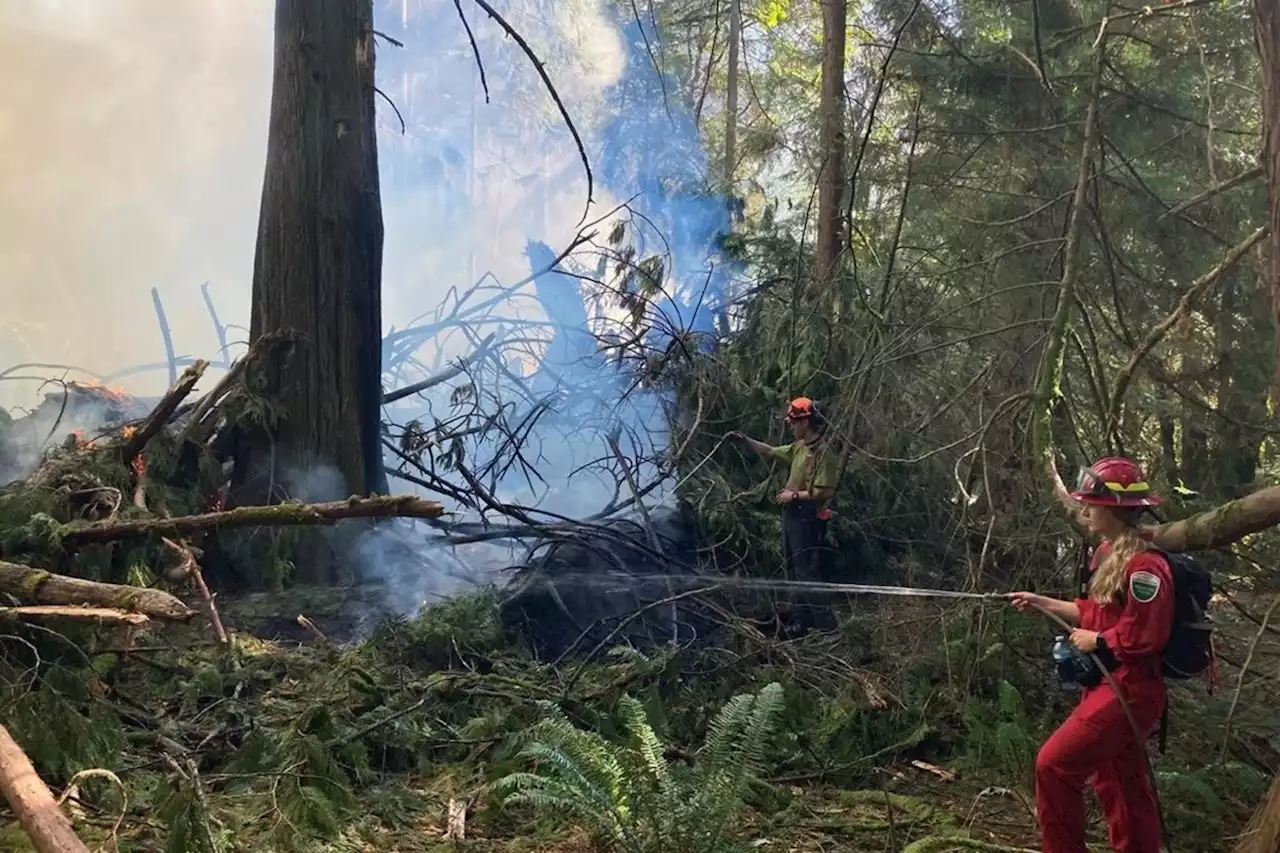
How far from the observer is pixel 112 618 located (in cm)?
312

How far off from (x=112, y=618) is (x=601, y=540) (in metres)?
4.25

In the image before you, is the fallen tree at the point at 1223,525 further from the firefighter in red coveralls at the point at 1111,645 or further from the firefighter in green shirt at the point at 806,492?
the firefighter in green shirt at the point at 806,492

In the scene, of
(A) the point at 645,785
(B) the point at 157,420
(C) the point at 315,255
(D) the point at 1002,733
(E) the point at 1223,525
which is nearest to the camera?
(E) the point at 1223,525

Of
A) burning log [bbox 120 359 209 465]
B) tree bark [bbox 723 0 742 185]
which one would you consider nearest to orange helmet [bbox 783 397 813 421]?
burning log [bbox 120 359 209 465]

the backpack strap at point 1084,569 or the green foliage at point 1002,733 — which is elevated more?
the backpack strap at point 1084,569

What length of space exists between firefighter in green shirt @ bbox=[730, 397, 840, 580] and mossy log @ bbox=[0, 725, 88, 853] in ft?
16.8

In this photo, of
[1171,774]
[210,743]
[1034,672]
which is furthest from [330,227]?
[1171,774]

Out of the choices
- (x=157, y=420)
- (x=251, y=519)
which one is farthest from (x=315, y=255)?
(x=251, y=519)

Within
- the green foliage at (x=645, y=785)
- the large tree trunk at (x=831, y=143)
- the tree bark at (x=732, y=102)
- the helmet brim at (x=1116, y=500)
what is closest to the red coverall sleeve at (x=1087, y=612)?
the helmet brim at (x=1116, y=500)

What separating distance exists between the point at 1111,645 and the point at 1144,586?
0.26 meters

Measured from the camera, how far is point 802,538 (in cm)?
701

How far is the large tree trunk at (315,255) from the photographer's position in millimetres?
7234

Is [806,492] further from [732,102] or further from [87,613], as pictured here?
[732,102]

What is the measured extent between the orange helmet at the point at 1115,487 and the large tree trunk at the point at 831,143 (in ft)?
15.0
